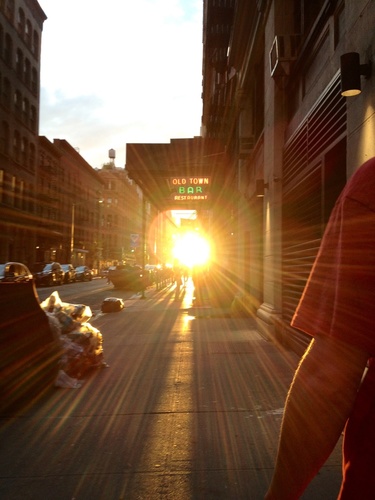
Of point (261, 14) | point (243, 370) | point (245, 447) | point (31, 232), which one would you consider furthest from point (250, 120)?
point (31, 232)

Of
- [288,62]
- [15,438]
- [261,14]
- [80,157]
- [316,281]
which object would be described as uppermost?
[80,157]

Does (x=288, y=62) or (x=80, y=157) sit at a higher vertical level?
(x=80, y=157)

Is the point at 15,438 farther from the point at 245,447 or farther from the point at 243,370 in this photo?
the point at 243,370

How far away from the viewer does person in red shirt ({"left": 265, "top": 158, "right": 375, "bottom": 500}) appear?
2.96 ft

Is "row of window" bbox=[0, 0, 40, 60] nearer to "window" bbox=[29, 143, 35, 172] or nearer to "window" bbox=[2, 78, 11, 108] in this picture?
"window" bbox=[2, 78, 11, 108]

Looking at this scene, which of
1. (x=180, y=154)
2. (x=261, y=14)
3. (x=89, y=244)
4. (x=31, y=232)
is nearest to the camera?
(x=261, y=14)

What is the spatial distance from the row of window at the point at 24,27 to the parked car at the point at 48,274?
69.0ft

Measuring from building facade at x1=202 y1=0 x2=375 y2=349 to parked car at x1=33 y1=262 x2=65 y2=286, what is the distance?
74.5ft

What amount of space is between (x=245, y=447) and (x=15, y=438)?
6.21 feet

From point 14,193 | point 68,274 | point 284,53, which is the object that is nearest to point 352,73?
point 284,53

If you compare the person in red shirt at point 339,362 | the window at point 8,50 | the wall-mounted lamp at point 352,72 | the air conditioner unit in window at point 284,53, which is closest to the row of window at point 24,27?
the window at point 8,50

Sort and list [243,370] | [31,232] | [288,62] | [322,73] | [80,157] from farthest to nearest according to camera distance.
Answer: [80,157]
[31,232]
[288,62]
[322,73]
[243,370]

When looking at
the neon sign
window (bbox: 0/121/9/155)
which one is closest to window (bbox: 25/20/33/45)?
window (bbox: 0/121/9/155)

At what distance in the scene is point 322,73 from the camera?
713 cm
